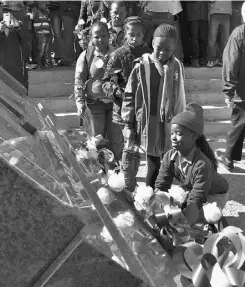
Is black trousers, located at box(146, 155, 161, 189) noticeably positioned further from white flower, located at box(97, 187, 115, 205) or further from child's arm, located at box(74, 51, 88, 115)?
white flower, located at box(97, 187, 115, 205)

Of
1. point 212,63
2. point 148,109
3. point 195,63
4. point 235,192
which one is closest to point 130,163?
point 148,109

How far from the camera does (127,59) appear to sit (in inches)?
173

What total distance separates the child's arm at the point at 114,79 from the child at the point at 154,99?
31cm

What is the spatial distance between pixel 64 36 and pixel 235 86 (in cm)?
327

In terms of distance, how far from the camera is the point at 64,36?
24.8ft

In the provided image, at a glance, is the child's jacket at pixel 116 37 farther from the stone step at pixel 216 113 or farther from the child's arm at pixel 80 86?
the stone step at pixel 216 113

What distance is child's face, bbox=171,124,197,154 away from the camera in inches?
118

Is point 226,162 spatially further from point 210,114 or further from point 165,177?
point 165,177

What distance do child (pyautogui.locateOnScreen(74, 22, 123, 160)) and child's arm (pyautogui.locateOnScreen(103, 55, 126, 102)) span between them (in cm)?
37

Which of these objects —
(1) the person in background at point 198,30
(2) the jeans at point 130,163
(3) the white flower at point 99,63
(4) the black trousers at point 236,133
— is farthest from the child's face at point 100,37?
(1) the person in background at point 198,30

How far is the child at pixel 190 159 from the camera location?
2961mm

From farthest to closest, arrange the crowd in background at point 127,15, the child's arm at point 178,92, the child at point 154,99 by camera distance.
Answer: the crowd in background at point 127,15 < the child's arm at point 178,92 < the child at point 154,99

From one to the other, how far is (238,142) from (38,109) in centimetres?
397

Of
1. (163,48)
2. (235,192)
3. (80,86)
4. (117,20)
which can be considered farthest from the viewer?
(117,20)
